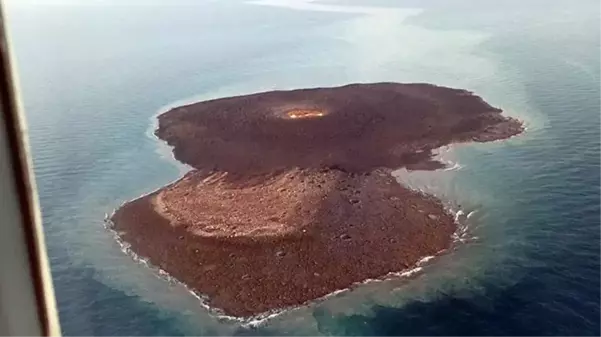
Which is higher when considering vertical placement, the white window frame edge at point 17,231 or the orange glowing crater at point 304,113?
the white window frame edge at point 17,231

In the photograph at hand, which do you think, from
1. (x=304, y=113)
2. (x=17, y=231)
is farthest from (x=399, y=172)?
(x=17, y=231)

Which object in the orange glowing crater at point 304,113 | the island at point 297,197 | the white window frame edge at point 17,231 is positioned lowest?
the island at point 297,197

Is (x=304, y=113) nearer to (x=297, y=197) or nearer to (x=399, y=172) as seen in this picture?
(x=399, y=172)

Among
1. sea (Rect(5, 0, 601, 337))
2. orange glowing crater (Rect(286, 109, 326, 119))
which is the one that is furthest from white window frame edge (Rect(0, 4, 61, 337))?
orange glowing crater (Rect(286, 109, 326, 119))

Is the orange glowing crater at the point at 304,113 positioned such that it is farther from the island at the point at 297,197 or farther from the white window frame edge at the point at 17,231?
the white window frame edge at the point at 17,231

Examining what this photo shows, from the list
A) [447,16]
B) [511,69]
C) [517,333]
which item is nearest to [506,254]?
[517,333]

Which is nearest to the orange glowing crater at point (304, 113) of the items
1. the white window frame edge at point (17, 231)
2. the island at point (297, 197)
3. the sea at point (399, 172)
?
the island at point (297, 197)
